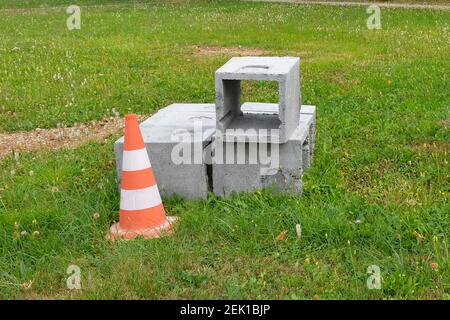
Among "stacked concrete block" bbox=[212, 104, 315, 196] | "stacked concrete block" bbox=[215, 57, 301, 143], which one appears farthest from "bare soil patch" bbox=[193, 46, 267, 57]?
"stacked concrete block" bbox=[212, 104, 315, 196]

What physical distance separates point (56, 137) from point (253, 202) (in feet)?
10.9

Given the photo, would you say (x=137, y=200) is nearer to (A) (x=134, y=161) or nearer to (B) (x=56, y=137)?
(A) (x=134, y=161)

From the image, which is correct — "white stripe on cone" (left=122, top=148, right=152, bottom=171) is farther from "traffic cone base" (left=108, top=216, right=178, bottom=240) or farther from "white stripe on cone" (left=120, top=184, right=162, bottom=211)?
"traffic cone base" (left=108, top=216, right=178, bottom=240)

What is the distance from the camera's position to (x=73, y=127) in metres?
8.24

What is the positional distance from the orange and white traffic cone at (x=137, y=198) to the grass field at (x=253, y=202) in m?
0.16

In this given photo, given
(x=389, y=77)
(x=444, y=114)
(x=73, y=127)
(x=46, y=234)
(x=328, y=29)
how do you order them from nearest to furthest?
(x=46, y=234) < (x=444, y=114) < (x=73, y=127) < (x=389, y=77) < (x=328, y=29)

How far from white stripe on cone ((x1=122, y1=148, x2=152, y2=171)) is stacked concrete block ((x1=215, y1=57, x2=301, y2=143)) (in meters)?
0.70

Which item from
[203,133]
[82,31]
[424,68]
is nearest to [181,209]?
[203,133]

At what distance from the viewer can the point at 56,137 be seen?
7.79m

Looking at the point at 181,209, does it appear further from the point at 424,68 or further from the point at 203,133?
the point at 424,68

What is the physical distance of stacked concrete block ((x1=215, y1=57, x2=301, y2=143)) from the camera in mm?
5270

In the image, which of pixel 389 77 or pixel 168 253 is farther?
pixel 389 77

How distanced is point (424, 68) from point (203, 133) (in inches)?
231

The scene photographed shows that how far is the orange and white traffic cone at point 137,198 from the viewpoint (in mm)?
4953
